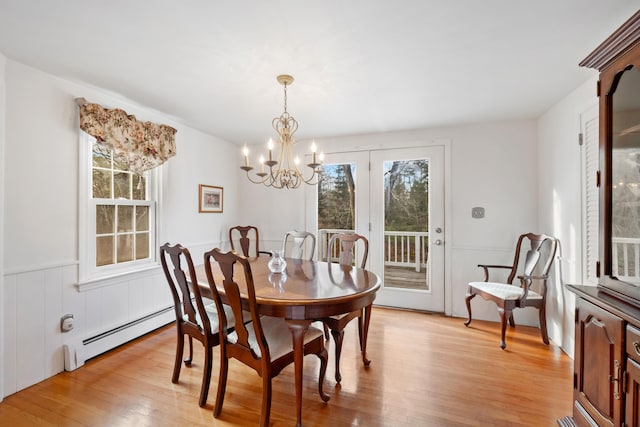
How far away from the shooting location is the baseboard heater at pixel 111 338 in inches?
94.0

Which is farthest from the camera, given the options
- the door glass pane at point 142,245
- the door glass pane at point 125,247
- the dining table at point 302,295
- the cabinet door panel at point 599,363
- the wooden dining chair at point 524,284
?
the door glass pane at point 142,245

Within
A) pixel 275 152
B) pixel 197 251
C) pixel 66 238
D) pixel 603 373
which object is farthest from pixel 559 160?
pixel 66 238

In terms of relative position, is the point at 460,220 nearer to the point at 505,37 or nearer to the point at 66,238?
the point at 505,37

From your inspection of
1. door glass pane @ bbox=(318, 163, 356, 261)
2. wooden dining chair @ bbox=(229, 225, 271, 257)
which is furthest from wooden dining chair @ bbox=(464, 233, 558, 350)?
wooden dining chair @ bbox=(229, 225, 271, 257)

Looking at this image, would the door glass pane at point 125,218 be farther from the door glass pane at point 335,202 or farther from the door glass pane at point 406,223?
the door glass pane at point 406,223

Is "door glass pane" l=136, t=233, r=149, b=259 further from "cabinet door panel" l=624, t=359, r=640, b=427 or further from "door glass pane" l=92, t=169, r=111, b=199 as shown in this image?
"cabinet door panel" l=624, t=359, r=640, b=427

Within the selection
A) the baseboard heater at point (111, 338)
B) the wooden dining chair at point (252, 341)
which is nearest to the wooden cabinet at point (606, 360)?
the wooden dining chair at point (252, 341)

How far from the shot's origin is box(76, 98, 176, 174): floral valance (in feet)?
8.18

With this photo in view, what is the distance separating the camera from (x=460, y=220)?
3613mm

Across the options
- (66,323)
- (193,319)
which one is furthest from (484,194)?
(66,323)

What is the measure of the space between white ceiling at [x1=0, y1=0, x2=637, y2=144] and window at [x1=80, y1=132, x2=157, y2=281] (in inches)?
27.0

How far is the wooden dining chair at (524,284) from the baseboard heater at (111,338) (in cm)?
342

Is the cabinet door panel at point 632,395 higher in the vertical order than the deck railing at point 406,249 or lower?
lower

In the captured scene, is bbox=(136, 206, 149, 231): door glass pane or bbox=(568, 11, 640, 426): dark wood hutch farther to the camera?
bbox=(136, 206, 149, 231): door glass pane
